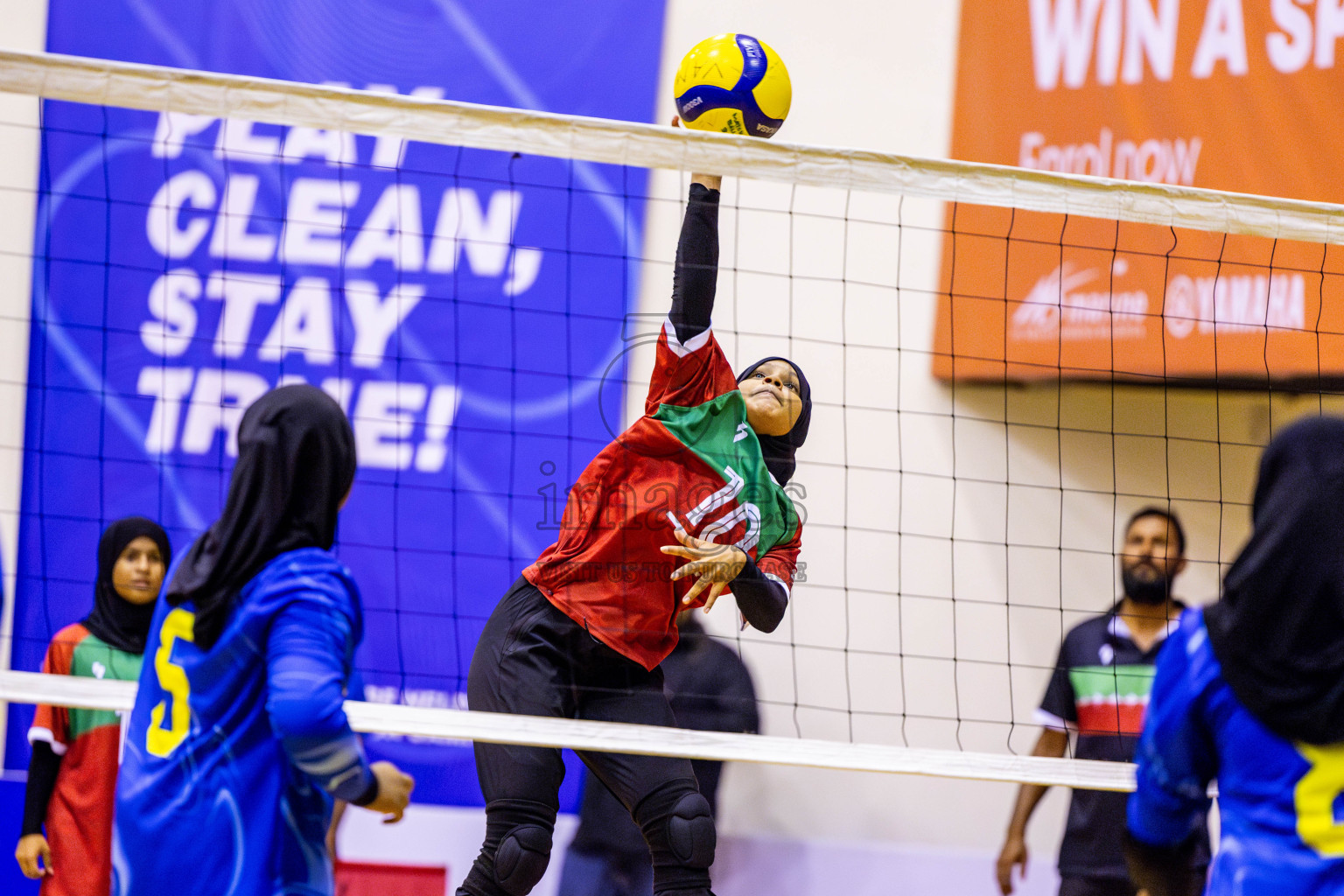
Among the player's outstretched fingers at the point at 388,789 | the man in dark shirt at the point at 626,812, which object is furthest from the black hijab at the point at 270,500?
the man in dark shirt at the point at 626,812

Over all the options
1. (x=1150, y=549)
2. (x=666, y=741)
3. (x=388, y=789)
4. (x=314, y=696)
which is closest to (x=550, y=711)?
(x=666, y=741)

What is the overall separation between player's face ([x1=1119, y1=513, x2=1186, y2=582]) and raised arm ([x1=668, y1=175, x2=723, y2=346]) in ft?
7.43

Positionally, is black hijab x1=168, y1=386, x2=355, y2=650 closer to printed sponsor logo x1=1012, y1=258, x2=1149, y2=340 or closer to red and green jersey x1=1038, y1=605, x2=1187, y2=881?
red and green jersey x1=1038, y1=605, x2=1187, y2=881

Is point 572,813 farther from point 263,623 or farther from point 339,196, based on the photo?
point 263,623

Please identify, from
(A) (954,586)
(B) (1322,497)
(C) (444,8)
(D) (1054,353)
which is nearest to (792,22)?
(C) (444,8)

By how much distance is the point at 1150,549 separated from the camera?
4719mm

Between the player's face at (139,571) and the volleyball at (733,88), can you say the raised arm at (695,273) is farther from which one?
the player's face at (139,571)

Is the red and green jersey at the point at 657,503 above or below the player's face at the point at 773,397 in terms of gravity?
below

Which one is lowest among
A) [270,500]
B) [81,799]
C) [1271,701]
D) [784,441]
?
[81,799]

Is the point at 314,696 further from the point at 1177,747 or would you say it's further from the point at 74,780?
the point at 74,780

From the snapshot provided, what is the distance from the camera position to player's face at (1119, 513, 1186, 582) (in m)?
4.68

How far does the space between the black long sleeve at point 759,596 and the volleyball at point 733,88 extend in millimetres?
1316

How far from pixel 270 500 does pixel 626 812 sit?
10.9 ft

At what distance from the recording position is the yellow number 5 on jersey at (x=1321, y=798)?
198 centimetres
